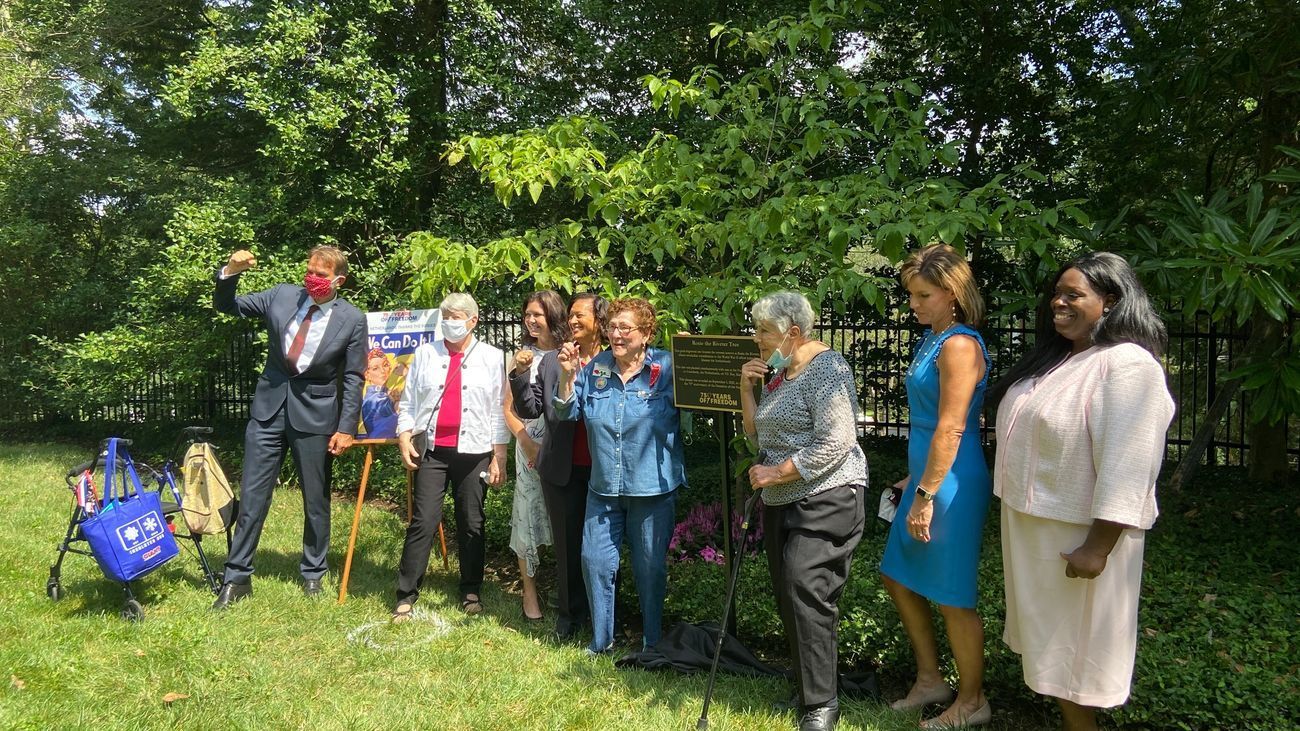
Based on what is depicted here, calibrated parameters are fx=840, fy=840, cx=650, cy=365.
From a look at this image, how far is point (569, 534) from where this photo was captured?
4.88m

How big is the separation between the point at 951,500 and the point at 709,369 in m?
1.31

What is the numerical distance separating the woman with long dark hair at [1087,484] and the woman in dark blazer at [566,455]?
2340mm

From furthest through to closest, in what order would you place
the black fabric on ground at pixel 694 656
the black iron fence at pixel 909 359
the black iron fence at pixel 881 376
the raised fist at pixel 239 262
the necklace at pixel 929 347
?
the black iron fence at pixel 909 359
the black iron fence at pixel 881 376
the raised fist at pixel 239 262
the black fabric on ground at pixel 694 656
the necklace at pixel 929 347

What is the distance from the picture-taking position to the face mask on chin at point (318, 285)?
17.8 feet

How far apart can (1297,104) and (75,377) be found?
13478mm

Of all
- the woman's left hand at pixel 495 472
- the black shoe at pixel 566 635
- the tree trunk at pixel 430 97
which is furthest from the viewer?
the tree trunk at pixel 430 97

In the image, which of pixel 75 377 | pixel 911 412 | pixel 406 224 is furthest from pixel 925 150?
pixel 75 377

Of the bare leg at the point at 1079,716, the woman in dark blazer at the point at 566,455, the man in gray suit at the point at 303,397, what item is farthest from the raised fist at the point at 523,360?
the bare leg at the point at 1079,716

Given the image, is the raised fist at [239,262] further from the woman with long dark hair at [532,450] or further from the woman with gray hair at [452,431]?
the woman with long dark hair at [532,450]

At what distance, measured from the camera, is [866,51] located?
912 cm

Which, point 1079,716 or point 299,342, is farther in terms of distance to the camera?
point 299,342

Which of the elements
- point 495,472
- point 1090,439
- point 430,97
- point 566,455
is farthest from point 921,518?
point 430,97

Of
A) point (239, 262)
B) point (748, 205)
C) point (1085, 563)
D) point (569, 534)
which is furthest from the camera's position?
point (748, 205)

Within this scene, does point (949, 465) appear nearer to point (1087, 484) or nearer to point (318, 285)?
point (1087, 484)
